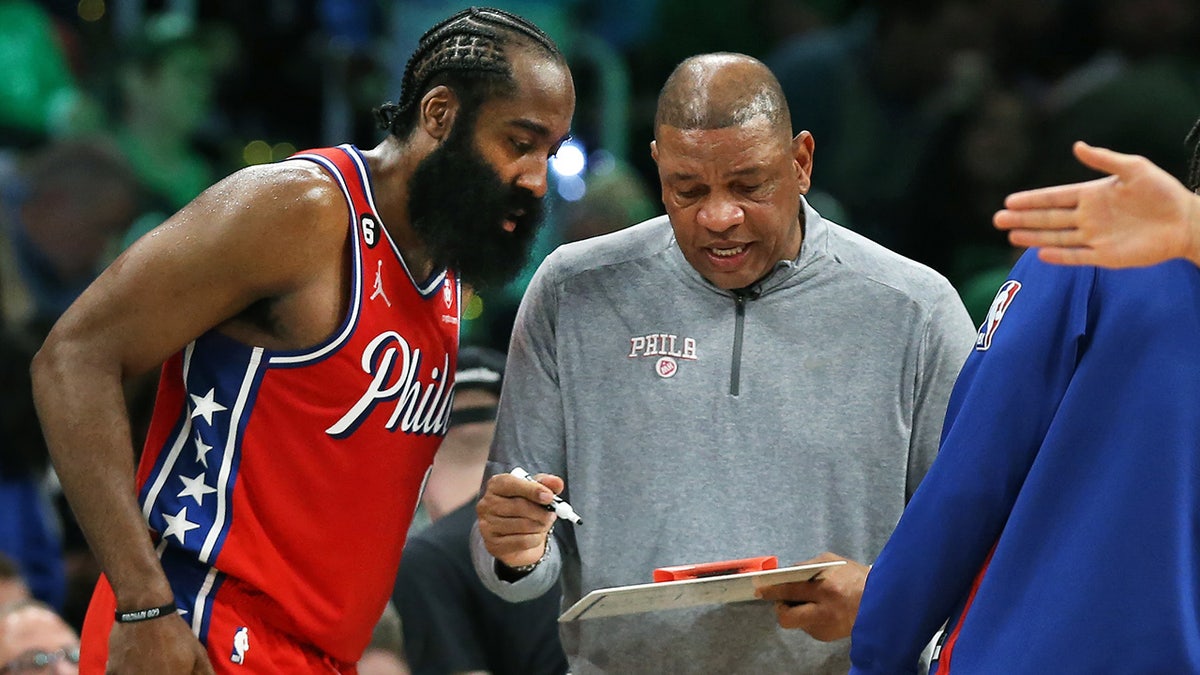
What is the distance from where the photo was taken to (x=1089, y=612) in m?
2.31

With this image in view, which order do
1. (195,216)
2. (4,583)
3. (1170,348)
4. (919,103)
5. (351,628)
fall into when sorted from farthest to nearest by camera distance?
(919,103) < (4,583) < (351,628) < (195,216) < (1170,348)

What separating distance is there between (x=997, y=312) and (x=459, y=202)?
124cm

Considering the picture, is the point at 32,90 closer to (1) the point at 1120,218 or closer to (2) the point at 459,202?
(2) the point at 459,202

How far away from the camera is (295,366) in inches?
124

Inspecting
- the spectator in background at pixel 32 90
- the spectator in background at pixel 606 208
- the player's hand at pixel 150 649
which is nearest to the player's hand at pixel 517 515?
the player's hand at pixel 150 649

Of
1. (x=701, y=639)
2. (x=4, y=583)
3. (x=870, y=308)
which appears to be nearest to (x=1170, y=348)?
(x=870, y=308)

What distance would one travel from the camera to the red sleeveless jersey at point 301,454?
314cm

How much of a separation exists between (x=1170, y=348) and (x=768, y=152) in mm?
1171

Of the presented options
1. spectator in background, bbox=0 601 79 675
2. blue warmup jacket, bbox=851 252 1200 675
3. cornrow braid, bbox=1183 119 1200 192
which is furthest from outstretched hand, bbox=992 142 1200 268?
spectator in background, bbox=0 601 79 675

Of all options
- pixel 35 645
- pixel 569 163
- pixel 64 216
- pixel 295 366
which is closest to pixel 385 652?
pixel 35 645

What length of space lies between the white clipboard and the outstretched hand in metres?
1.00

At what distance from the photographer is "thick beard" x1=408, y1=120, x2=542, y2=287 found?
3.33 m

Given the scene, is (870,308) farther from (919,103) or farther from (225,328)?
(919,103)

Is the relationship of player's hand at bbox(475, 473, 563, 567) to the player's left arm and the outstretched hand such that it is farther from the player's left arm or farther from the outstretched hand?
the outstretched hand
